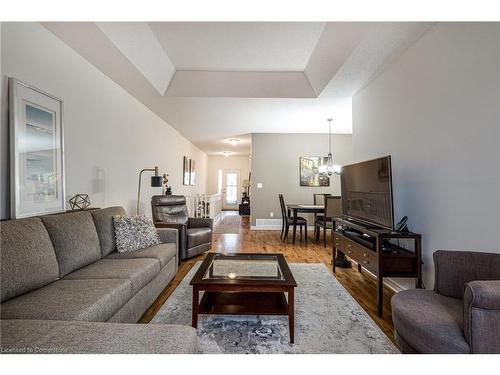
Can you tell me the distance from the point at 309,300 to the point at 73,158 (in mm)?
2858

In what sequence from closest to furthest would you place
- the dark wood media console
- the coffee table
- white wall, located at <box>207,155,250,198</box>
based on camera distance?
the coffee table, the dark wood media console, white wall, located at <box>207,155,250,198</box>

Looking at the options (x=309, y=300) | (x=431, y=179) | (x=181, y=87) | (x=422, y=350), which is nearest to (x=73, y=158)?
(x=181, y=87)

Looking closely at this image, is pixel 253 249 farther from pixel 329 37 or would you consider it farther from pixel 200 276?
pixel 329 37

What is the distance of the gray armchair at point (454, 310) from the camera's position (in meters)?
1.10

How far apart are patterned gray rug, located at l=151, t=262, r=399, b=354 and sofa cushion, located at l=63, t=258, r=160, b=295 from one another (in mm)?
361

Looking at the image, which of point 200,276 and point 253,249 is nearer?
point 200,276

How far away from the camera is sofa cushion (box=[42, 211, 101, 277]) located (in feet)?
6.03

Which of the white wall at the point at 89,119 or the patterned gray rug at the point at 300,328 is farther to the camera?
the white wall at the point at 89,119

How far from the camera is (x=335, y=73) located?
2949mm

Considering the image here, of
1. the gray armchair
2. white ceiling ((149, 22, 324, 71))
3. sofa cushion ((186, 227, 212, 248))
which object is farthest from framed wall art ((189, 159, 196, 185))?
the gray armchair

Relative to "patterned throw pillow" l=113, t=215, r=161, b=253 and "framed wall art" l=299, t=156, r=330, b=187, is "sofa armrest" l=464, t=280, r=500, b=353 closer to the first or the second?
"patterned throw pillow" l=113, t=215, r=161, b=253

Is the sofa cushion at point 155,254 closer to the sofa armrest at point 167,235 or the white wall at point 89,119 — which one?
the sofa armrest at point 167,235

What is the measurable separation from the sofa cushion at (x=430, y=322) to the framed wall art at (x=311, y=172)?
5040 millimetres

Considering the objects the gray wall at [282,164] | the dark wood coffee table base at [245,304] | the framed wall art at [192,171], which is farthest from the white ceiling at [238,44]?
the framed wall art at [192,171]
